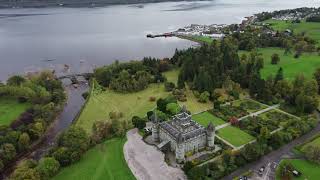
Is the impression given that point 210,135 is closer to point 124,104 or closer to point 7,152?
point 124,104

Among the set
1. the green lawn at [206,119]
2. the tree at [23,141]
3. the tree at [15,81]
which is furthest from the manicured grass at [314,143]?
the tree at [15,81]

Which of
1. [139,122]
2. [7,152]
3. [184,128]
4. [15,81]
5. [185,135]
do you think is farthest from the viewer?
[15,81]

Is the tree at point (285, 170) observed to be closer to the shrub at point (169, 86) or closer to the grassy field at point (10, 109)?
the shrub at point (169, 86)

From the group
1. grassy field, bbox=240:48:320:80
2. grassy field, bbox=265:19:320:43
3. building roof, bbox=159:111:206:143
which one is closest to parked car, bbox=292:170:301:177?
building roof, bbox=159:111:206:143

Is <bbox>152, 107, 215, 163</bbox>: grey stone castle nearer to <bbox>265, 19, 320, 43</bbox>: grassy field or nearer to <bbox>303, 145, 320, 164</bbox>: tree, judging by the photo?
<bbox>303, 145, 320, 164</bbox>: tree

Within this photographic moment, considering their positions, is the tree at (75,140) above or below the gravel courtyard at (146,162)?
above

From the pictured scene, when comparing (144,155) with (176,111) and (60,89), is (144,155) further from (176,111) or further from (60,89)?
(60,89)

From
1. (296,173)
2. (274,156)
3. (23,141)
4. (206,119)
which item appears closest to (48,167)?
(23,141)
